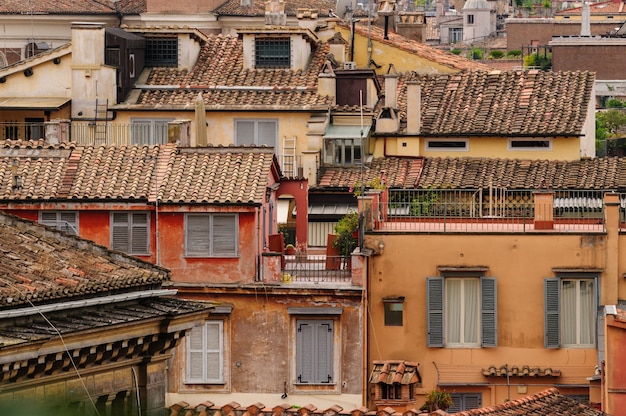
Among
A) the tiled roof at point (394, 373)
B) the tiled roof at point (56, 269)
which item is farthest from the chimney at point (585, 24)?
the tiled roof at point (56, 269)

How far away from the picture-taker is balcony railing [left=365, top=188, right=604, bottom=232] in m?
43.6

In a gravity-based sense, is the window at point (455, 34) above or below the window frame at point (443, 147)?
above

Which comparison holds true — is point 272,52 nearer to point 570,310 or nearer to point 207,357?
point 570,310

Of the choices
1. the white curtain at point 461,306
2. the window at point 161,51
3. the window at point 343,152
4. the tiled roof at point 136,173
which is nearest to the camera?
the tiled roof at point 136,173

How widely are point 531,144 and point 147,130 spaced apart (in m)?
8.23

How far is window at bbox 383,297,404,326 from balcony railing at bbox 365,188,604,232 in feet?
4.19

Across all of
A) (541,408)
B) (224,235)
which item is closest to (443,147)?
(224,235)

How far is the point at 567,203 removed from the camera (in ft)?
155

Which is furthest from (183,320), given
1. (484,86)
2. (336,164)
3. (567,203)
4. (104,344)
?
(484,86)

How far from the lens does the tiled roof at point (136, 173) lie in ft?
140

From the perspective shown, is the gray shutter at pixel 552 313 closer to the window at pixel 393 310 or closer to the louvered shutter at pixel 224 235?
the window at pixel 393 310

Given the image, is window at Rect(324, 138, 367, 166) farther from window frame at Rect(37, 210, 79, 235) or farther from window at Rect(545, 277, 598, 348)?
window frame at Rect(37, 210, 79, 235)

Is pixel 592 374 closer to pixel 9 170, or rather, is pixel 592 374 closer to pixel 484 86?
pixel 9 170

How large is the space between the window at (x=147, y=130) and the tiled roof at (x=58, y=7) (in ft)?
78.5
